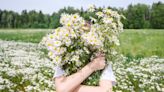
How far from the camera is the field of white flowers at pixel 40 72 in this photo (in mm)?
5109

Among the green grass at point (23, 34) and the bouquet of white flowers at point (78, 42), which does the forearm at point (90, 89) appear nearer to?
the bouquet of white flowers at point (78, 42)

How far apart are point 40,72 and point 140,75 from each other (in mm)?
1391

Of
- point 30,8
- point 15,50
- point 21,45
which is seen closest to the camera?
point 30,8

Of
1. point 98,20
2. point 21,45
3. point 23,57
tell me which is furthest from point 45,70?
point 98,20

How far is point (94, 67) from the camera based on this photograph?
205 centimetres

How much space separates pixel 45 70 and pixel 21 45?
1.69 metres

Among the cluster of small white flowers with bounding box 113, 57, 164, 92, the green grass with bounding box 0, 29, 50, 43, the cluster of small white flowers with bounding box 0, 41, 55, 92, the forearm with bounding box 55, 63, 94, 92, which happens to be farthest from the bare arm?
the green grass with bounding box 0, 29, 50, 43

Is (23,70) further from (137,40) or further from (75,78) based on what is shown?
(75,78)

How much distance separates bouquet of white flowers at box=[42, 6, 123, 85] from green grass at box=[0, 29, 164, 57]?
4.34 metres

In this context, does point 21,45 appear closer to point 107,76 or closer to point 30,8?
point 30,8

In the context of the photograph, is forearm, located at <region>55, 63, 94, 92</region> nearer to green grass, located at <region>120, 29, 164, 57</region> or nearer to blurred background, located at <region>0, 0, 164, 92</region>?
blurred background, located at <region>0, 0, 164, 92</region>

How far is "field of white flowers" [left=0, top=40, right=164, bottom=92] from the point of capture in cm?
511

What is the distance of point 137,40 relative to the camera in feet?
22.2

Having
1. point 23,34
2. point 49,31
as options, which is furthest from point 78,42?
point 23,34
